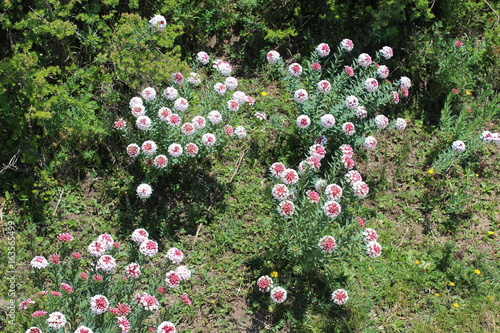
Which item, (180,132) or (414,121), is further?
(414,121)

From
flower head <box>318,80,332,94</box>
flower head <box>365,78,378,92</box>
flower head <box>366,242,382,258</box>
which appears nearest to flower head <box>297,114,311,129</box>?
flower head <box>318,80,332,94</box>

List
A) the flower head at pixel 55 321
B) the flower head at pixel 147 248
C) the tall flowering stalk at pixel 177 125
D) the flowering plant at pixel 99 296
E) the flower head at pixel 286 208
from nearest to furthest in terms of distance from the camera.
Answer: the flower head at pixel 55 321
the flowering plant at pixel 99 296
the flower head at pixel 147 248
the flower head at pixel 286 208
the tall flowering stalk at pixel 177 125

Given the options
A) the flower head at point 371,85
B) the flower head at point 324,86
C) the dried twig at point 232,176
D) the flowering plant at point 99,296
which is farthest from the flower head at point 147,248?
the flower head at point 371,85

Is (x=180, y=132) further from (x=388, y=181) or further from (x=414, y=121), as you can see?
(x=414, y=121)

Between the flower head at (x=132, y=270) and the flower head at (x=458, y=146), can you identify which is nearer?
the flower head at (x=132, y=270)

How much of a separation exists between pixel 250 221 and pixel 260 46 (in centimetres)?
225

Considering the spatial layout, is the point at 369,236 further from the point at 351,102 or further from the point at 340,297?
the point at 351,102

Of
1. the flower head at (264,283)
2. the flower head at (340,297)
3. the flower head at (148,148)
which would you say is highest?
the flower head at (148,148)

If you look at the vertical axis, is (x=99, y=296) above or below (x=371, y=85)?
below

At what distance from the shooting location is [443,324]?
3891 millimetres

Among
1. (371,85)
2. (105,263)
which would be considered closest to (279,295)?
(105,263)

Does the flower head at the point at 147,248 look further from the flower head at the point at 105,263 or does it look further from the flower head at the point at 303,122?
the flower head at the point at 303,122

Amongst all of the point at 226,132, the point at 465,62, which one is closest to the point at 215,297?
the point at 226,132

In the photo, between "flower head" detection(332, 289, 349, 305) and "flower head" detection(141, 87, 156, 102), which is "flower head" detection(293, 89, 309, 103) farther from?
"flower head" detection(332, 289, 349, 305)
